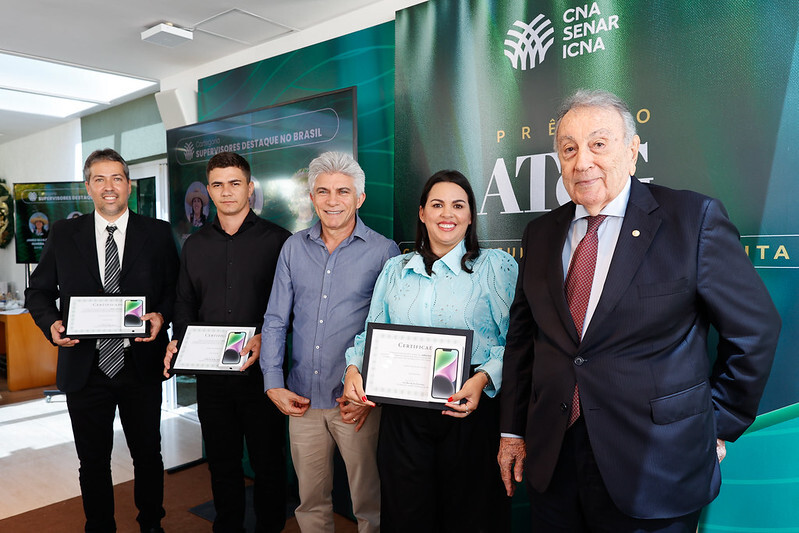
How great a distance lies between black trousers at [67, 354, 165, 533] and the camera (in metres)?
2.62

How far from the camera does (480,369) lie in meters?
1.79

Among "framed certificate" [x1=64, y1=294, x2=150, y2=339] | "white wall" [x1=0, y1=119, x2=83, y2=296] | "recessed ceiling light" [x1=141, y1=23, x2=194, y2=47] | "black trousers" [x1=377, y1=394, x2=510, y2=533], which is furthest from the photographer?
"white wall" [x1=0, y1=119, x2=83, y2=296]

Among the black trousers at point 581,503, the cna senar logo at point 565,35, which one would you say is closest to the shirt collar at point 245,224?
the cna senar logo at point 565,35

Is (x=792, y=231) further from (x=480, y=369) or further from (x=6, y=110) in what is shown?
(x=6, y=110)

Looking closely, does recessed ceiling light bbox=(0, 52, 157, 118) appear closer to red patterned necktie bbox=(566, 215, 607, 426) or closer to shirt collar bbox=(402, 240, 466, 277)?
shirt collar bbox=(402, 240, 466, 277)

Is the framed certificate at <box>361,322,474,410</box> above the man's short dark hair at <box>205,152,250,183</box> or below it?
below

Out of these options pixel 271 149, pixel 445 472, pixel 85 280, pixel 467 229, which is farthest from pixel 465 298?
pixel 271 149

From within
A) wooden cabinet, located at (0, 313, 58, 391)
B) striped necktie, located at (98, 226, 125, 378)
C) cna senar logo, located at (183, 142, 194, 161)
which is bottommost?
wooden cabinet, located at (0, 313, 58, 391)

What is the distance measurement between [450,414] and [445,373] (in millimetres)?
135

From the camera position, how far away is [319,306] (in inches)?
88.5

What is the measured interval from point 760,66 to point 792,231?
561 mm

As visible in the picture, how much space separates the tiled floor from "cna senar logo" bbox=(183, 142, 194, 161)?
2124 mm

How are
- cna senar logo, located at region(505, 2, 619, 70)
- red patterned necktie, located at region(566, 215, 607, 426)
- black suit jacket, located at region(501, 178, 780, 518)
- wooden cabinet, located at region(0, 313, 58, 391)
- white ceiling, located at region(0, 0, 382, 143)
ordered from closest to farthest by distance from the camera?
1. black suit jacket, located at region(501, 178, 780, 518)
2. red patterned necktie, located at region(566, 215, 607, 426)
3. cna senar logo, located at region(505, 2, 619, 70)
4. white ceiling, located at region(0, 0, 382, 143)
5. wooden cabinet, located at region(0, 313, 58, 391)

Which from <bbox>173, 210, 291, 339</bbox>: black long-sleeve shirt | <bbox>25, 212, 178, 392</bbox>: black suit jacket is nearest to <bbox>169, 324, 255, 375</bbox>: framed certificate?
<bbox>173, 210, 291, 339</bbox>: black long-sleeve shirt
